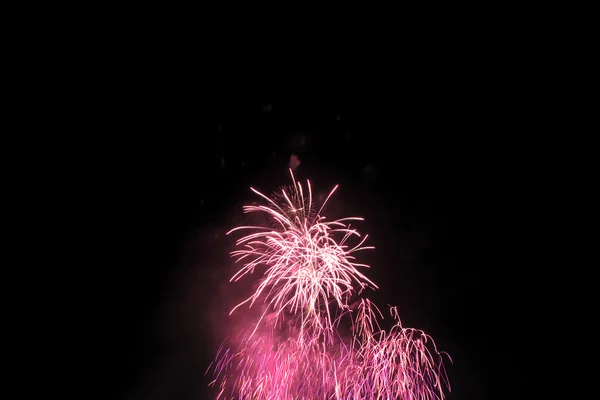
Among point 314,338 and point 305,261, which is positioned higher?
point 305,261

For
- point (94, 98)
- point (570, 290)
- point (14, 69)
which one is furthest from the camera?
point (570, 290)

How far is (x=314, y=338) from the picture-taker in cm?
518

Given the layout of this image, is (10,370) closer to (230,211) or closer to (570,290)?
(230,211)

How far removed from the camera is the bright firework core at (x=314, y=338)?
495 centimetres

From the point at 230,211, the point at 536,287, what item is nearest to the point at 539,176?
the point at 536,287

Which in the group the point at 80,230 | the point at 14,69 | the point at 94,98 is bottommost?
the point at 80,230

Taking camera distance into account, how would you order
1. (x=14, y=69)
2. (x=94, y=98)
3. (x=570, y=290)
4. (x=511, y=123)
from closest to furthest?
(x=14, y=69) < (x=94, y=98) < (x=511, y=123) < (x=570, y=290)

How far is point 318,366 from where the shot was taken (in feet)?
17.0

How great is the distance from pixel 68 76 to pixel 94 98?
36cm

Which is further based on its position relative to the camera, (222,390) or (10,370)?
(222,390)

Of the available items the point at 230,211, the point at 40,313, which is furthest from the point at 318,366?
the point at 40,313

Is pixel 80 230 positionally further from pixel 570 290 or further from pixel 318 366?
pixel 570 290

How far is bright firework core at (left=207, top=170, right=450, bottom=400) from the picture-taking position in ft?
16.3

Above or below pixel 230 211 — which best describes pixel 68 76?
above
